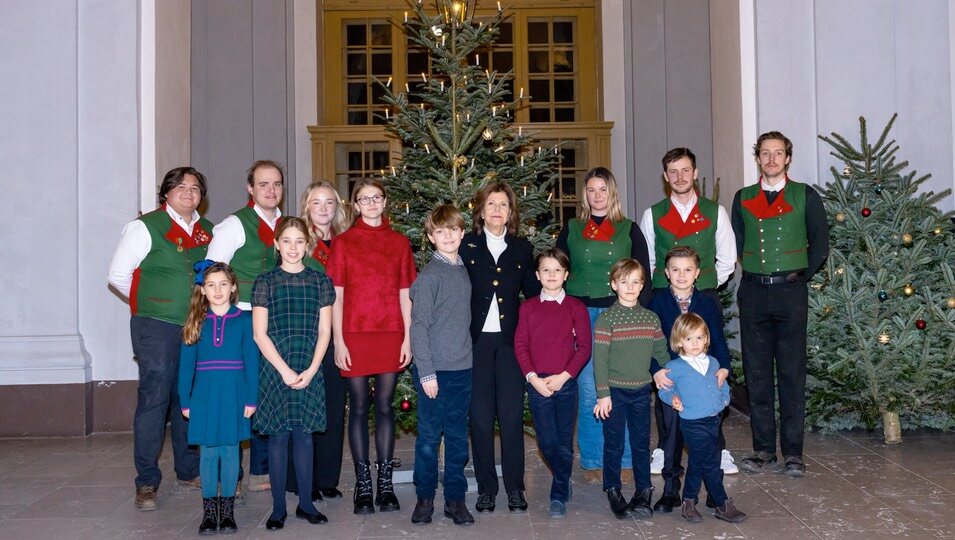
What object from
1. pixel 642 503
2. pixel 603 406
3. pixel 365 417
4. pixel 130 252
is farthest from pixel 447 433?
pixel 130 252

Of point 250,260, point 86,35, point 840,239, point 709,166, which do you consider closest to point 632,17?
point 709,166

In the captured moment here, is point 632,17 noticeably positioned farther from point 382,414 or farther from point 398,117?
point 382,414

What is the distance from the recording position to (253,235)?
5.28 meters

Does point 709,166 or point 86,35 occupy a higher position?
point 86,35

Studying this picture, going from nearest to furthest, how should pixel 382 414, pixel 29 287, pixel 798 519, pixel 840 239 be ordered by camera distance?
pixel 798 519 < pixel 382 414 < pixel 840 239 < pixel 29 287

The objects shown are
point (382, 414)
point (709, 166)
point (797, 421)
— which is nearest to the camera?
point (382, 414)

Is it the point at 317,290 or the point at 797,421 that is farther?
the point at 797,421

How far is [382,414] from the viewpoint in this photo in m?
5.00

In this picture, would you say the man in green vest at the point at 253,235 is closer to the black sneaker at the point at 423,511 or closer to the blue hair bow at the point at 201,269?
the blue hair bow at the point at 201,269

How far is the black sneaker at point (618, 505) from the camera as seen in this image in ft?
15.6

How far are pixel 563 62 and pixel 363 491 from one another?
777cm

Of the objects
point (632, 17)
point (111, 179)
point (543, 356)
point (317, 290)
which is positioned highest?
point (632, 17)

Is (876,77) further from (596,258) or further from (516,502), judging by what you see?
(516,502)

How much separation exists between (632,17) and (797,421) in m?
6.36
